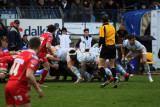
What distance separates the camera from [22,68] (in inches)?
266

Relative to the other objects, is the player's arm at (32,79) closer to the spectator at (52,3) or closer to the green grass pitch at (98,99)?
the green grass pitch at (98,99)

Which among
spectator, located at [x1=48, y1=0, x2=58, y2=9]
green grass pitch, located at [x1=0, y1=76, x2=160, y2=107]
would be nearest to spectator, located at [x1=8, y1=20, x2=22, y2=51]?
green grass pitch, located at [x1=0, y1=76, x2=160, y2=107]

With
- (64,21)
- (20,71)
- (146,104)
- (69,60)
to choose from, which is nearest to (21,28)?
(64,21)

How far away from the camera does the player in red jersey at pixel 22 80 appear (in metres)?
6.53

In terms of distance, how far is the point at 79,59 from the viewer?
52.3 feet

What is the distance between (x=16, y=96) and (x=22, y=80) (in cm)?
30

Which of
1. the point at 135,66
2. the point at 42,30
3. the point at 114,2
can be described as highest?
the point at 114,2

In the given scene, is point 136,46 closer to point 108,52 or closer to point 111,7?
point 108,52

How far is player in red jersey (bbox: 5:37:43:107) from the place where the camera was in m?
6.53

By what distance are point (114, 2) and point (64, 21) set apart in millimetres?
4244

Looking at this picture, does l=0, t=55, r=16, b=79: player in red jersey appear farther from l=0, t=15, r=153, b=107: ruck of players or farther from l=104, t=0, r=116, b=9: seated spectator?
l=104, t=0, r=116, b=9: seated spectator

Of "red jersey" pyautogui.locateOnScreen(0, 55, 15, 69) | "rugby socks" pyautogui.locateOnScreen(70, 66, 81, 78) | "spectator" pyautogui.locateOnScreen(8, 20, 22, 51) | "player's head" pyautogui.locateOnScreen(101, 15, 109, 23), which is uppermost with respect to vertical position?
"player's head" pyautogui.locateOnScreen(101, 15, 109, 23)

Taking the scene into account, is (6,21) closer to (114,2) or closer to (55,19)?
(55,19)

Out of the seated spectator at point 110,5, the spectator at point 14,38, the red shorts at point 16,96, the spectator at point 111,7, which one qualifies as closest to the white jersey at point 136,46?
the spectator at point 14,38
